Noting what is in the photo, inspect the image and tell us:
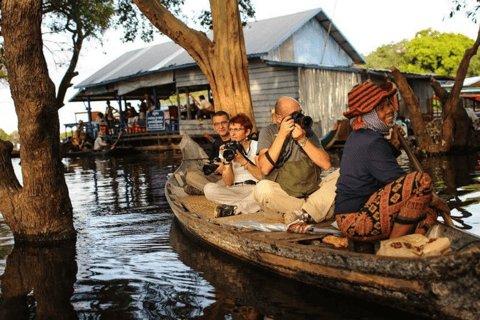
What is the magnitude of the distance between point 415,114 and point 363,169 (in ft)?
37.1

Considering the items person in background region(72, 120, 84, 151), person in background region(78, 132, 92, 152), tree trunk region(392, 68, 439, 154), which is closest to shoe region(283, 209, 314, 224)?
tree trunk region(392, 68, 439, 154)

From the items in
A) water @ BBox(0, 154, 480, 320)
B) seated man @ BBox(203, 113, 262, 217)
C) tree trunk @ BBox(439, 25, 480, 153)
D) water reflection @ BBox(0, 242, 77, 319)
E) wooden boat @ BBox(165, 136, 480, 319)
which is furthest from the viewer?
tree trunk @ BBox(439, 25, 480, 153)

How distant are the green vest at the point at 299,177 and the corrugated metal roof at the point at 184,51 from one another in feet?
51.3

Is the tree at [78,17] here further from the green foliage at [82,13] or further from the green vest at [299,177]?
the green vest at [299,177]

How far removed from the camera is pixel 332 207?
5.70 metres

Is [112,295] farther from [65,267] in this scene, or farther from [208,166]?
[208,166]

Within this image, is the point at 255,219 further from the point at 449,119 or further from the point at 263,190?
the point at 449,119

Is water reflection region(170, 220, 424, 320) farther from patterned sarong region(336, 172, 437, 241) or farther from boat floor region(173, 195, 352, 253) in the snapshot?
patterned sarong region(336, 172, 437, 241)

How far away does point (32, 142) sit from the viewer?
7117 millimetres

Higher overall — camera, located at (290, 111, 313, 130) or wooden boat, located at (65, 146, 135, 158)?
camera, located at (290, 111, 313, 130)

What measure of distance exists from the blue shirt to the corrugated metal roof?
16.8 meters

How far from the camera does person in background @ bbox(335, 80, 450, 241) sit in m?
4.31

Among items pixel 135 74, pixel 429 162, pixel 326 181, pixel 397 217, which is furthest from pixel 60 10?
pixel 397 217

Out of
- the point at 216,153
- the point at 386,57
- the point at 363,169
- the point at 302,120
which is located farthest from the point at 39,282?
the point at 386,57
